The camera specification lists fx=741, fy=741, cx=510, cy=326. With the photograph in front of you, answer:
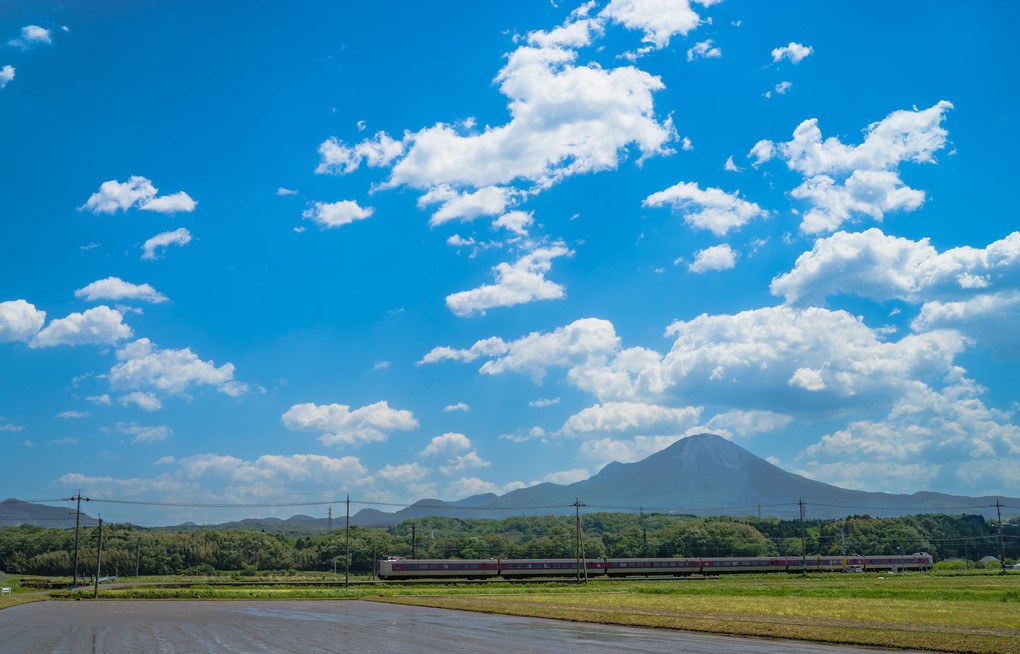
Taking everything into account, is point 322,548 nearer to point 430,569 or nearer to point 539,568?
point 430,569

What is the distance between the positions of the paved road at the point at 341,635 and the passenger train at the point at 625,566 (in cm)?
4333

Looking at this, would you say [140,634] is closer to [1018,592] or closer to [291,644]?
[291,644]

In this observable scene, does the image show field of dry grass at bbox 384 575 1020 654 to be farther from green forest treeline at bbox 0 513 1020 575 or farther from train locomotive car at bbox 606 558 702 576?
green forest treeline at bbox 0 513 1020 575

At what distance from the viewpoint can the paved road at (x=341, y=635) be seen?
76.8 ft

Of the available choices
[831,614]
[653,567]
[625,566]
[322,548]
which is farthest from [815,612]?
[322,548]

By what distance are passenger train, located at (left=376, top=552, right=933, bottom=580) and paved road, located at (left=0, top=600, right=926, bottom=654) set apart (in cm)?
4333

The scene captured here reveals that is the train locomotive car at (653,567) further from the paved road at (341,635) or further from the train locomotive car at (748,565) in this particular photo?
the paved road at (341,635)

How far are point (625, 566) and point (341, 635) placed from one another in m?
67.6

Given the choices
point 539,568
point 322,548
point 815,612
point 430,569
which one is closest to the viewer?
point 815,612

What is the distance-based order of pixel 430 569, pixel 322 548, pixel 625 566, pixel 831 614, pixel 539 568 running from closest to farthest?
pixel 831 614, pixel 430 569, pixel 539 568, pixel 625 566, pixel 322 548

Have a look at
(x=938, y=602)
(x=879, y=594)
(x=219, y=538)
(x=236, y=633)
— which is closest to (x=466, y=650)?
(x=236, y=633)

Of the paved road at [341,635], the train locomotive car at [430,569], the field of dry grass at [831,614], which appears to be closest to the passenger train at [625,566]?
A: the train locomotive car at [430,569]

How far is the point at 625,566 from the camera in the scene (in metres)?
89.6

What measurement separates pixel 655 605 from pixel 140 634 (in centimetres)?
2714
